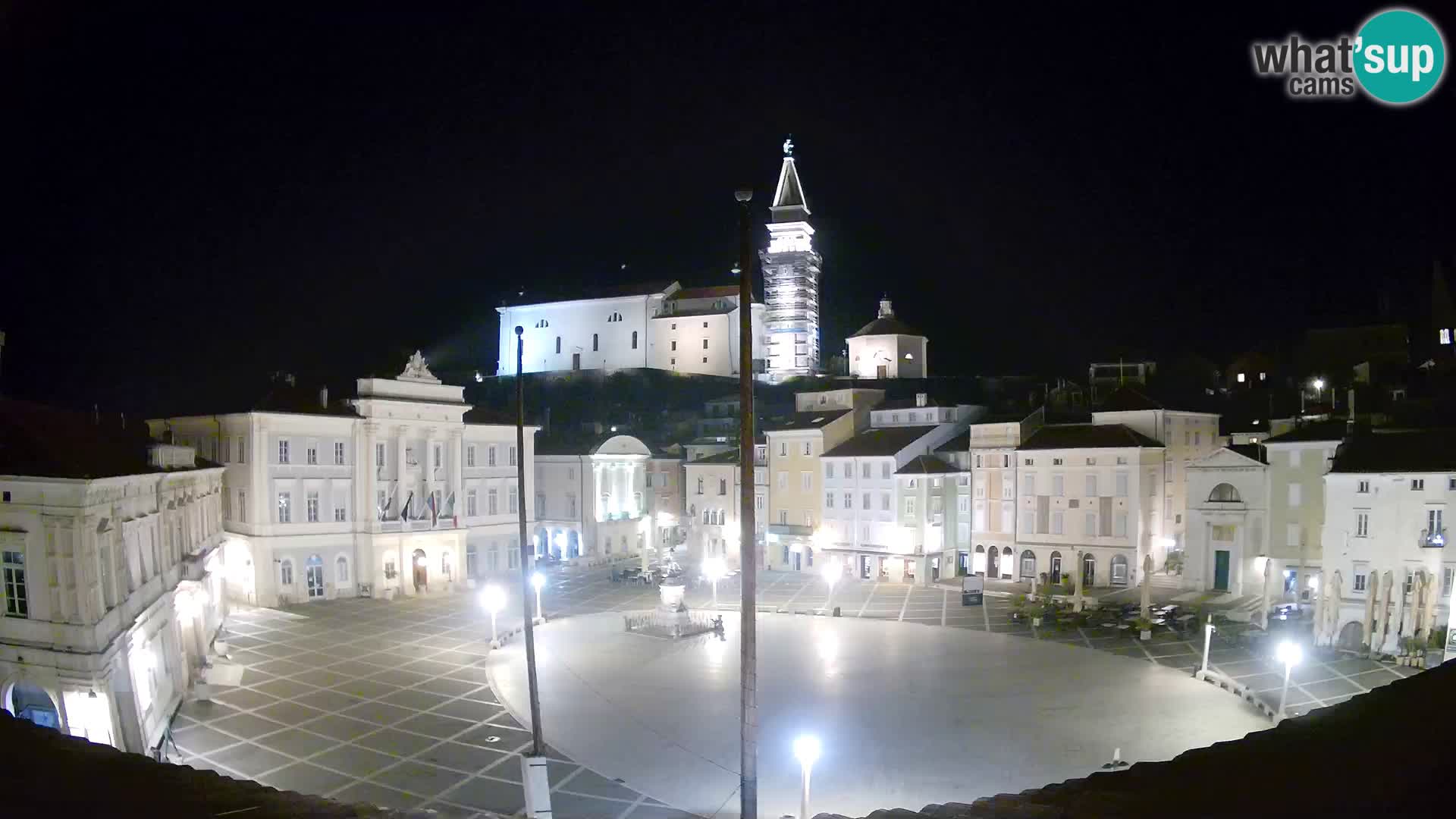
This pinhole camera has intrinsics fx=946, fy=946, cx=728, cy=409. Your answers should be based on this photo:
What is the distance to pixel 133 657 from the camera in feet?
72.2

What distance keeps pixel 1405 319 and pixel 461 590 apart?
2722 inches

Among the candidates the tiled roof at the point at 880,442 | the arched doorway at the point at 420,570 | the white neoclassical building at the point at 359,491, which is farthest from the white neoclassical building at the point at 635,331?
the arched doorway at the point at 420,570

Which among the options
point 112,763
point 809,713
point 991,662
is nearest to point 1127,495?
point 991,662

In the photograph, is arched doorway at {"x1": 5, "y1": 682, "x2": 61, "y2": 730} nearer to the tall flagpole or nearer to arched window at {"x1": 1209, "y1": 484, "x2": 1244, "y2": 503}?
the tall flagpole

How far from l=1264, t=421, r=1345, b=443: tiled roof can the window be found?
44.8 m

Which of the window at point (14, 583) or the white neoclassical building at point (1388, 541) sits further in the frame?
the white neoclassical building at point (1388, 541)

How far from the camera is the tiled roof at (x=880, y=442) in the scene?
53.8 m

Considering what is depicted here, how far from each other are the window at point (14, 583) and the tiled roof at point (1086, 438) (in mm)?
42595

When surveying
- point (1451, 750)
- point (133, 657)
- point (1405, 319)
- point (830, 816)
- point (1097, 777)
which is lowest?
point (133, 657)

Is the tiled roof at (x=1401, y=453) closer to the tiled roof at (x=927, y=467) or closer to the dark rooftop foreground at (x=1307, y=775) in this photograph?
the tiled roof at (x=927, y=467)

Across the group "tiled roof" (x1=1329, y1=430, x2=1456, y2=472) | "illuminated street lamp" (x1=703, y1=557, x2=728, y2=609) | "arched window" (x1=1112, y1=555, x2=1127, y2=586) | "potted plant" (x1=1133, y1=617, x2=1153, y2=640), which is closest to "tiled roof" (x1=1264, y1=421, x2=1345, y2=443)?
"tiled roof" (x1=1329, y1=430, x2=1456, y2=472)

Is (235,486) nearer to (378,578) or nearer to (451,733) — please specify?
(378,578)

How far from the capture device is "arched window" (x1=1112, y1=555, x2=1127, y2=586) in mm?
46969

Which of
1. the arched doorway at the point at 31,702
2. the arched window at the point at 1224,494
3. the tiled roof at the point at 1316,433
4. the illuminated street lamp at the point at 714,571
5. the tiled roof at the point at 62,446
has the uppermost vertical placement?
the tiled roof at the point at 62,446
